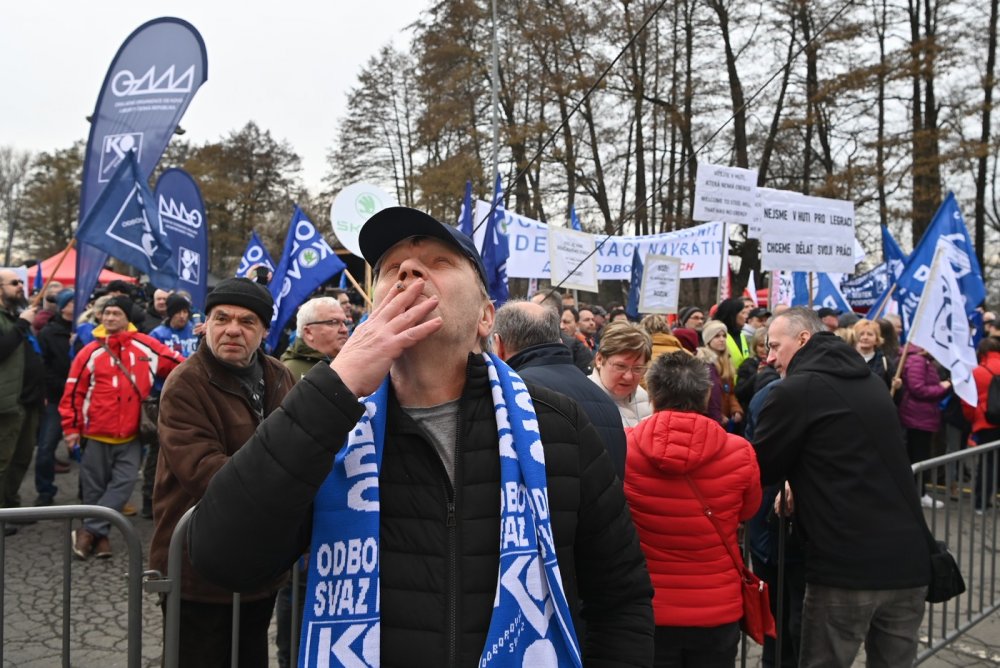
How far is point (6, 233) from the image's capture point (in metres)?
48.0

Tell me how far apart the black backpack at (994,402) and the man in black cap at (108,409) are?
7719 mm

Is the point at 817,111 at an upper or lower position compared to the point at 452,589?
upper

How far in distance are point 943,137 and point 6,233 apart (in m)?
50.5

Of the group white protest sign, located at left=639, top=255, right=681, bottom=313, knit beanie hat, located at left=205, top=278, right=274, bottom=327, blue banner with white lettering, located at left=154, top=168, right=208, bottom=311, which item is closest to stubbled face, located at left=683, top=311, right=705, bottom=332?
white protest sign, located at left=639, top=255, right=681, bottom=313

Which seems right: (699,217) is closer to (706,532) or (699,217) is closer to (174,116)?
(174,116)

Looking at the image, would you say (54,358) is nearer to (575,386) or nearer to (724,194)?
(575,386)

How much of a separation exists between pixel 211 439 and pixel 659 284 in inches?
280

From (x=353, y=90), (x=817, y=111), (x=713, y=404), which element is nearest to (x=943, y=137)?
(x=817, y=111)

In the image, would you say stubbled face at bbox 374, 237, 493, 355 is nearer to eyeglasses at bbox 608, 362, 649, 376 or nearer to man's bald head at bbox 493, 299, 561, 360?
man's bald head at bbox 493, 299, 561, 360

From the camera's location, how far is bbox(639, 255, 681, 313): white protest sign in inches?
360

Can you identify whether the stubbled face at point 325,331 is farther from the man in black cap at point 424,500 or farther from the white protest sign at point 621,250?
the white protest sign at point 621,250

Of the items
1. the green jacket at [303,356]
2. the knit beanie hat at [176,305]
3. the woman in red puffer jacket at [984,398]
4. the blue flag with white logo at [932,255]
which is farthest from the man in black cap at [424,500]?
the woman in red puffer jacket at [984,398]

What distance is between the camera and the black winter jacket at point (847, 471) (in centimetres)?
308

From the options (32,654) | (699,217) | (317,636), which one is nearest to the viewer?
(317,636)
